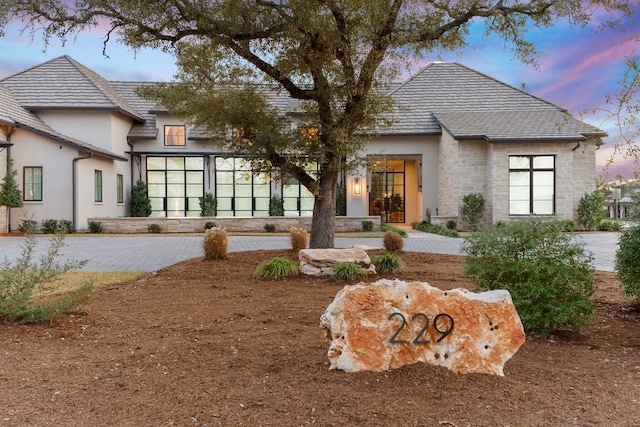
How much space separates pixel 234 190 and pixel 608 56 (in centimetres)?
2280

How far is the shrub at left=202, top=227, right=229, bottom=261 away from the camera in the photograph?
11477 millimetres

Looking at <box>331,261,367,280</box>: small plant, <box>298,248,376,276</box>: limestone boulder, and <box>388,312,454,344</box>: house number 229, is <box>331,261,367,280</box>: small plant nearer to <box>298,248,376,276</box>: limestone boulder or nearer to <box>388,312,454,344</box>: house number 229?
<box>298,248,376,276</box>: limestone boulder

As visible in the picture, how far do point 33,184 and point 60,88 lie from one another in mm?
5499

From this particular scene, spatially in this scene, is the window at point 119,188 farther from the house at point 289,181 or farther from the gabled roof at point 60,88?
the gabled roof at point 60,88

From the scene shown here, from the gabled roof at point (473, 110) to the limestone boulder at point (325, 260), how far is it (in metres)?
14.3

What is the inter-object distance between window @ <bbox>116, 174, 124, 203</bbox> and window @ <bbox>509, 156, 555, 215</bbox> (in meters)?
18.3

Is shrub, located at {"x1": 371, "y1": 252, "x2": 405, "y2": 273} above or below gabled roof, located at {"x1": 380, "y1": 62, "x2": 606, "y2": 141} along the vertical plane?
below

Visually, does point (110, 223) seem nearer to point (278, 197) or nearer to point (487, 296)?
point (278, 197)

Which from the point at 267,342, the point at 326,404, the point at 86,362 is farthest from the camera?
the point at 267,342

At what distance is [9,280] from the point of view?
567 cm

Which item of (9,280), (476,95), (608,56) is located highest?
(476,95)

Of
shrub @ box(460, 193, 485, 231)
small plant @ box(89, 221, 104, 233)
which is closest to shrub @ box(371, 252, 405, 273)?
shrub @ box(460, 193, 485, 231)

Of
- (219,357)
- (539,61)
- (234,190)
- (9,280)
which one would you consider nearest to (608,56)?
(539,61)

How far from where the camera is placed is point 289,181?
24.6 meters
